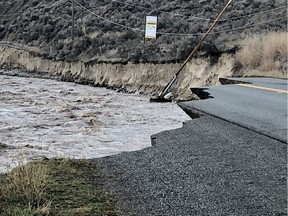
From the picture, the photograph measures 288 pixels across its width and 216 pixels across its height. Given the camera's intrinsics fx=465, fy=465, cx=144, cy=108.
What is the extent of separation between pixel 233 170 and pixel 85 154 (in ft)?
12.4

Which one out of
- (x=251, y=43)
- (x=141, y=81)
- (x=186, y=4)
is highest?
(x=186, y=4)

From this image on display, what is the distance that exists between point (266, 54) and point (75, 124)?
9.90m

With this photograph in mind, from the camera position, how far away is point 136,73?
27.4 meters

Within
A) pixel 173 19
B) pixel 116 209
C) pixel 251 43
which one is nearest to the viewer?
pixel 116 209

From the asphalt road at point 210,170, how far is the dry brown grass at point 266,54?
9.71 m

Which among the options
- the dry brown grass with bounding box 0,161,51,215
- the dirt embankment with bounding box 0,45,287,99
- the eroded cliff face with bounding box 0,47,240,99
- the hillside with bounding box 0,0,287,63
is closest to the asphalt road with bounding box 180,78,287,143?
the dry brown grass with bounding box 0,161,51,215

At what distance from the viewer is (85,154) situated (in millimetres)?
9055

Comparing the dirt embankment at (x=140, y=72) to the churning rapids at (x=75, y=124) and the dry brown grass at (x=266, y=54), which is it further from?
the churning rapids at (x=75, y=124)

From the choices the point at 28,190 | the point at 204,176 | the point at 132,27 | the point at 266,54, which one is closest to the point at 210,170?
the point at 204,176

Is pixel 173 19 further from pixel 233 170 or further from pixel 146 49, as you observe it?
pixel 233 170

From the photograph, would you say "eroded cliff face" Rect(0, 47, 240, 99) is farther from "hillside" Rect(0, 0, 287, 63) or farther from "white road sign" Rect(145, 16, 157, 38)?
"white road sign" Rect(145, 16, 157, 38)

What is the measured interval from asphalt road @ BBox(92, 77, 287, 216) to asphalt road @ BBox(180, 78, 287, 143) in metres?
0.02

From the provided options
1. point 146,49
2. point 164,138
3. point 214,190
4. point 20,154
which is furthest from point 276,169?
point 146,49

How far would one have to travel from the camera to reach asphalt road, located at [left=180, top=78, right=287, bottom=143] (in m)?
8.12
